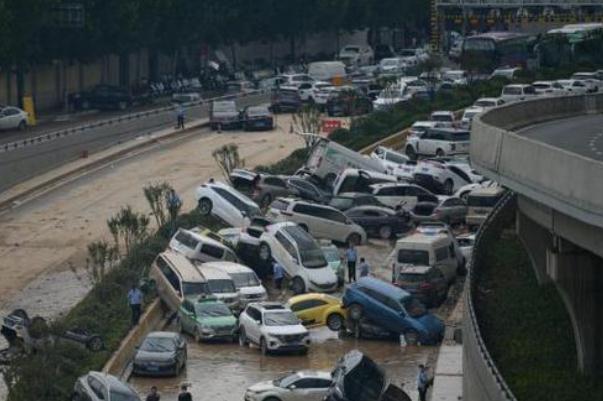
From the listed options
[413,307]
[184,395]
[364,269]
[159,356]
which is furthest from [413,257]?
[184,395]

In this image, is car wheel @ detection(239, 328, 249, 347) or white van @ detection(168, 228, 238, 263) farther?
white van @ detection(168, 228, 238, 263)

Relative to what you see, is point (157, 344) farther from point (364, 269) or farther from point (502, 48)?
point (502, 48)

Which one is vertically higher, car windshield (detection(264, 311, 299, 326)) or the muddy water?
car windshield (detection(264, 311, 299, 326))

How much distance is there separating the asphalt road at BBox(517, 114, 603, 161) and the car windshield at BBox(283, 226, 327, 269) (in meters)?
6.08

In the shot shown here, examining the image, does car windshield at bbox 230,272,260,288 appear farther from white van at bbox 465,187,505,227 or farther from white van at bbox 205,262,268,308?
white van at bbox 465,187,505,227

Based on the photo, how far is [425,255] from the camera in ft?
138

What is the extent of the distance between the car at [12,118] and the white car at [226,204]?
2408 centimetres

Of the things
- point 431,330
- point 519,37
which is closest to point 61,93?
point 519,37

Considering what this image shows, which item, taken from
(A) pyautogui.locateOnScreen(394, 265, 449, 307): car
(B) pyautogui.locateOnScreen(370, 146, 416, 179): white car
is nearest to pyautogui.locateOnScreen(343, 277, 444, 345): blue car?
(A) pyautogui.locateOnScreen(394, 265, 449, 307): car

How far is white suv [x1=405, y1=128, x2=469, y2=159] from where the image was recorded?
61.6 m

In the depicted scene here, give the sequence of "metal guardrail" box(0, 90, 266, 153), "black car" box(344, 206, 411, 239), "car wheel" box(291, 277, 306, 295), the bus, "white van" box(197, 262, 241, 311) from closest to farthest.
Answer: "white van" box(197, 262, 241, 311), "car wheel" box(291, 277, 306, 295), "black car" box(344, 206, 411, 239), "metal guardrail" box(0, 90, 266, 153), the bus

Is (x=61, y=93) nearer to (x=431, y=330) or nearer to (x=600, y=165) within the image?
(x=431, y=330)

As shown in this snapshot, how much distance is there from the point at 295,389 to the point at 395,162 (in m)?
27.2

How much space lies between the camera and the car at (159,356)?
115 ft
